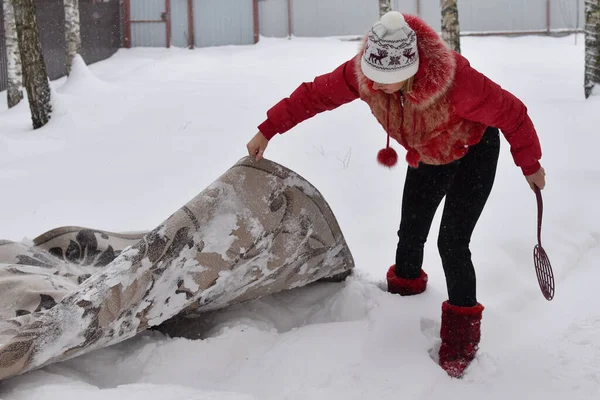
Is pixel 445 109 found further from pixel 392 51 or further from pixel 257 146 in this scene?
pixel 257 146

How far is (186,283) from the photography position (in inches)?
105

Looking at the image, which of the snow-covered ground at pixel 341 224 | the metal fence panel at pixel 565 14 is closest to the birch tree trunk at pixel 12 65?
the snow-covered ground at pixel 341 224

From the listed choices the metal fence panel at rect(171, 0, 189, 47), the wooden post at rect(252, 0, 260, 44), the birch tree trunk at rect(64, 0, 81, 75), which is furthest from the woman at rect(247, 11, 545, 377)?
the metal fence panel at rect(171, 0, 189, 47)

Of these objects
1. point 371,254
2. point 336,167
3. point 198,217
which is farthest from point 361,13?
point 198,217

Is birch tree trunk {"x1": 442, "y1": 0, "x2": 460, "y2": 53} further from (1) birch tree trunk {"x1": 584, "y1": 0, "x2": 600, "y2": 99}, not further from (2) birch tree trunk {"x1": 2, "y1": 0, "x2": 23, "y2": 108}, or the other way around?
(2) birch tree trunk {"x1": 2, "y1": 0, "x2": 23, "y2": 108}

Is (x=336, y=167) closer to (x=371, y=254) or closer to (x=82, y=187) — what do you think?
(x=371, y=254)

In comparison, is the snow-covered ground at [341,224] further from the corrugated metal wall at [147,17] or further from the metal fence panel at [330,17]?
the metal fence panel at [330,17]

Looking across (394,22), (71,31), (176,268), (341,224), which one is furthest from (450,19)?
(71,31)

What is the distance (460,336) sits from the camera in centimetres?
254

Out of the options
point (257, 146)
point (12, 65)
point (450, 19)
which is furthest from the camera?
point (12, 65)

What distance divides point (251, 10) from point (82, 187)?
12034mm

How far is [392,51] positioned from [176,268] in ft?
3.84

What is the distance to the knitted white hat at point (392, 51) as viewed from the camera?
229 cm

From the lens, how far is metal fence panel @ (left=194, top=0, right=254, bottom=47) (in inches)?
639
